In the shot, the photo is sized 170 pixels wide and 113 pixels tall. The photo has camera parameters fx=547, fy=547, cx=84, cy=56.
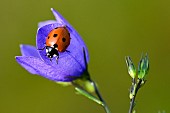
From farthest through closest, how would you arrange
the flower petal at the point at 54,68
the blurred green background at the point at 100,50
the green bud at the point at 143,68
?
the blurred green background at the point at 100,50 < the flower petal at the point at 54,68 < the green bud at the point at 143,68

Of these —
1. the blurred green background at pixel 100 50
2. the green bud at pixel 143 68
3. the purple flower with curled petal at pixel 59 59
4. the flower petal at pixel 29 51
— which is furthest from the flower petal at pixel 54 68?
the blurred green background at pixel 100 50

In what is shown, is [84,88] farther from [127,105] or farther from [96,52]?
[96,52]

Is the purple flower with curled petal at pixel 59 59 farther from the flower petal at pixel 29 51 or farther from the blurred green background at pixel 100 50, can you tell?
the blurred green background at pixel 100 50

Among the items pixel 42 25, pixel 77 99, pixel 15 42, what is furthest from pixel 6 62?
pixel 42 25

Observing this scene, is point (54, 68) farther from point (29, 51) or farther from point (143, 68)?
point (143, 68)

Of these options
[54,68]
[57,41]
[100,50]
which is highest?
[57,41]

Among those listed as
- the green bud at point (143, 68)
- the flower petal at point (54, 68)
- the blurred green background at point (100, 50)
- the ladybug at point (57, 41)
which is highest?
the ladybug at point (57, 41)

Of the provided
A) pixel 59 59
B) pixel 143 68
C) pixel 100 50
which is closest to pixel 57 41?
pixel 59 59
